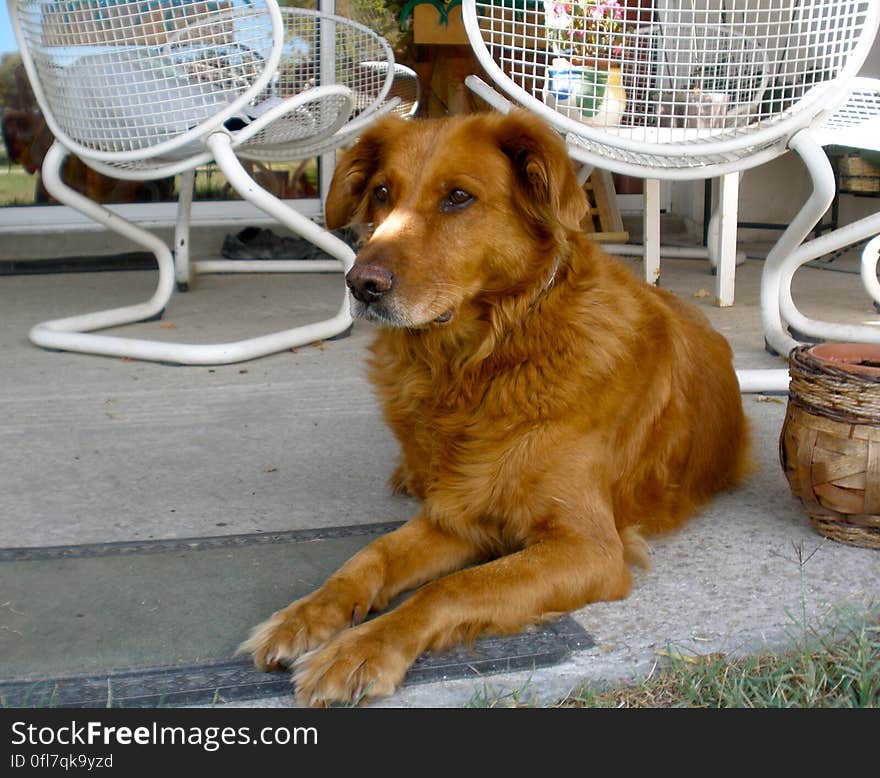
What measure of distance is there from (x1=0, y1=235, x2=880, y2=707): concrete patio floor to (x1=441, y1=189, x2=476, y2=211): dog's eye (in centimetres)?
82

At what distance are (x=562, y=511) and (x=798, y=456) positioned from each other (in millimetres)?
606

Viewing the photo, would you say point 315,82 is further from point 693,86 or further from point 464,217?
point 464,217

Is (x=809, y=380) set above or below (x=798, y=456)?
above

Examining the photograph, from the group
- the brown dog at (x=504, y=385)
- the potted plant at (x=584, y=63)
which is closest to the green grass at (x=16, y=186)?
the potted plant at (x=584, y=63)

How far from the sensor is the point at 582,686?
1.73 m

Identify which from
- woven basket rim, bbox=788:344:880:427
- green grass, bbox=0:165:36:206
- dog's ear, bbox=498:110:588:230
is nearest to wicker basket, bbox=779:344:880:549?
woven basket rim, bbox=788:344:880:427

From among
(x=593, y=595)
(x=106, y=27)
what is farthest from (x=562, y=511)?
(x=106, y=27)

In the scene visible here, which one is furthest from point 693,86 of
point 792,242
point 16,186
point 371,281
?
point 16,186

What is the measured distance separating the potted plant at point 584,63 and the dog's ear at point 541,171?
103 cm

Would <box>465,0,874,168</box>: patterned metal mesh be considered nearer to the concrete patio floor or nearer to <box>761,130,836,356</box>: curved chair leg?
<box>761,130,836,356</box>: curved chair leg

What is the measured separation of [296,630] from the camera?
1.84 metres

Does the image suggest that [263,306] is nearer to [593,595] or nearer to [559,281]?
[559,281]

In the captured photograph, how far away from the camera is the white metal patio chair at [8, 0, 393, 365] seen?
368cm

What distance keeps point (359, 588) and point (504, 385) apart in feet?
1.83
